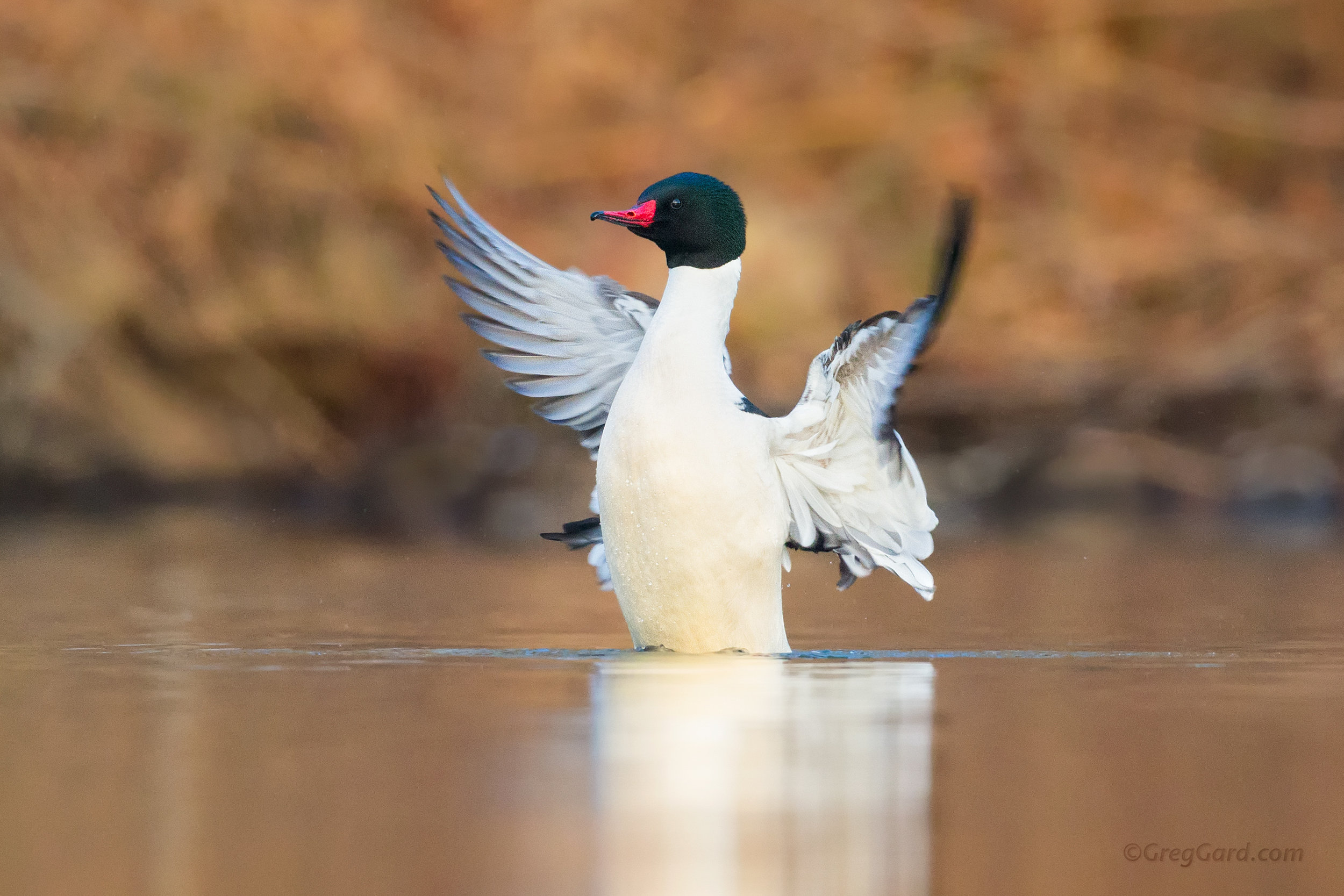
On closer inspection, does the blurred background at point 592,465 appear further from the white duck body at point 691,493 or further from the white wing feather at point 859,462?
the white wing feather at point 859,462

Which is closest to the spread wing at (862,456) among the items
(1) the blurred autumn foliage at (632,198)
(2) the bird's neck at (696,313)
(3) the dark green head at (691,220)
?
(2) the bird's neck at (696,313)

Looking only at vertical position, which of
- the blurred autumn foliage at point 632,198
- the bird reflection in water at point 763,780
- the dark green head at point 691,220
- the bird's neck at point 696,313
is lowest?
the bird reflection in water at point 763,780

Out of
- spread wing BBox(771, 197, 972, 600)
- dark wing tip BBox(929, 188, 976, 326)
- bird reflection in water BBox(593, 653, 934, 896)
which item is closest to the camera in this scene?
bird reflection in water BBox(593, 653, 934, 896)

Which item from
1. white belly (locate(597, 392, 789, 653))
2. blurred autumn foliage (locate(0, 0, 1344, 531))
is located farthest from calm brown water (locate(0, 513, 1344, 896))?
blurred autumn foliage (locate(0, 0, 1344, 531))

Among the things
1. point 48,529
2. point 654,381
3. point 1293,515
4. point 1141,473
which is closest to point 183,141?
point 48,529

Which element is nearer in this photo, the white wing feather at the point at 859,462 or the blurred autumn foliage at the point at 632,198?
the white wing feather at the point at 859,462

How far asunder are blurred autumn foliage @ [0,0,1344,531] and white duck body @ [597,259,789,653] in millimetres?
6284

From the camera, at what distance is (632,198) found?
15398mm

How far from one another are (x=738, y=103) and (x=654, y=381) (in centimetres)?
1083

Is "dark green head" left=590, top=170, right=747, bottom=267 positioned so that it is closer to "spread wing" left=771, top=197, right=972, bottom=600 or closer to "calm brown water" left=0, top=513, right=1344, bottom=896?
"spread wing" left=771, top=197, right=972, bottom=600

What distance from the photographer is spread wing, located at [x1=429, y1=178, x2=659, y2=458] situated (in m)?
6.12

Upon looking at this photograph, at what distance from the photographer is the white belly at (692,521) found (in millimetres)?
5234

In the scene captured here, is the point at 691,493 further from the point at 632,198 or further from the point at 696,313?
the point at 632,198

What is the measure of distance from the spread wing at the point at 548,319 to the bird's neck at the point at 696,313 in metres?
0.49
